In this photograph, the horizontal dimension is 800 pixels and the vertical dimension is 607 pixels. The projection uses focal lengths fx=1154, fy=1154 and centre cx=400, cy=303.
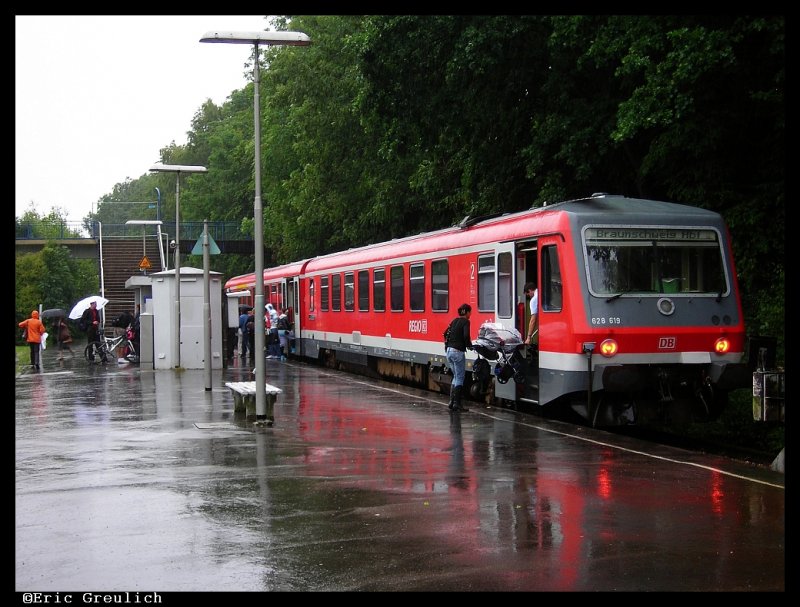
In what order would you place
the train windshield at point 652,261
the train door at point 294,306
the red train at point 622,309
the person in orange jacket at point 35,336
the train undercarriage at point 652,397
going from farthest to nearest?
the train door at point 294,306 < the person in orange jacket at point 35,336 < the train windshield at point 652,261 < the red train at point 622,309 < the train undercarriage at point 652,397

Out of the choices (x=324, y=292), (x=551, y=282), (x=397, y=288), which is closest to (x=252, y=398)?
(x=551, y=282)

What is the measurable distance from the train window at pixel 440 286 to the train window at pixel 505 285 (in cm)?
293

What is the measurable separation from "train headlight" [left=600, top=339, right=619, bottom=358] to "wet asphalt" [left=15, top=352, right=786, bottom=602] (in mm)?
1128

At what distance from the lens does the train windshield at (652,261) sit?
16484 mm

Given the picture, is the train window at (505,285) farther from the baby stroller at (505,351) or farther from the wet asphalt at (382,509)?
the wet asphalt at (382,509)

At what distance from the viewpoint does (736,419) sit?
2006 centimetres

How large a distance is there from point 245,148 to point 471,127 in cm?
3154

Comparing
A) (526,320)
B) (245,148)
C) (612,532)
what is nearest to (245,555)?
(612,532)

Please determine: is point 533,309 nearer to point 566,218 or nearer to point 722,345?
point 566,218

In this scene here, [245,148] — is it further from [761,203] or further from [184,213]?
[761,203]

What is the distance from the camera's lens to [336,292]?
105 feet

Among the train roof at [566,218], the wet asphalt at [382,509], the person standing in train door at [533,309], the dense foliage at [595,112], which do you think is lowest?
the wet asphalt at [382,509]

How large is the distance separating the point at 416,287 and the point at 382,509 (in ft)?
47.7

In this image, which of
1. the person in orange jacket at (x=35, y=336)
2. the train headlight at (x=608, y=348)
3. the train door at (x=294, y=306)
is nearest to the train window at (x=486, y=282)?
the train headlight at (x=608, y=348)
